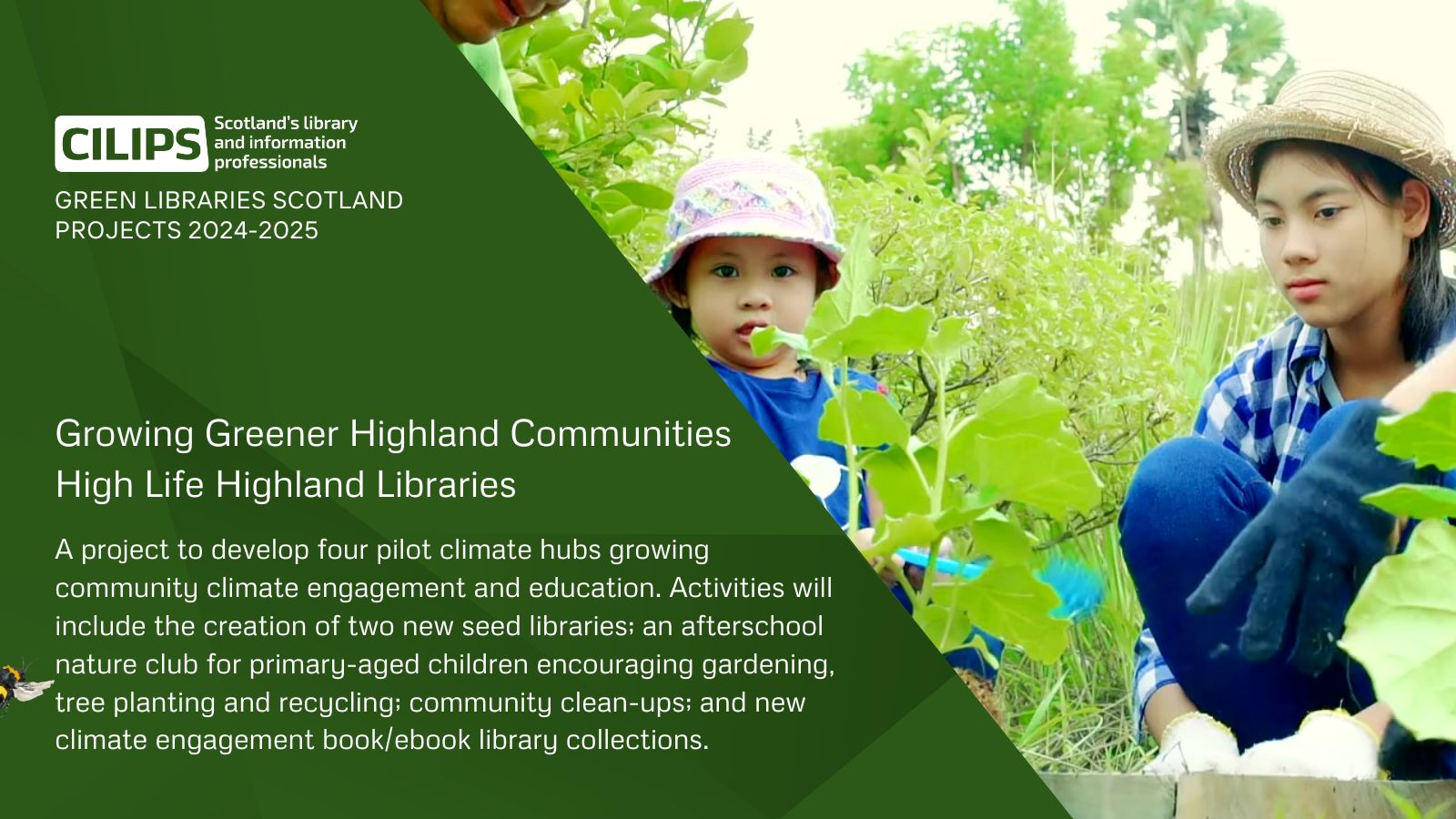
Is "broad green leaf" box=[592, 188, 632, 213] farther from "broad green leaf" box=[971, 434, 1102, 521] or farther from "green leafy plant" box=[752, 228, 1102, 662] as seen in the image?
"broad green leaf" box=[971, 434, 1102, 521]

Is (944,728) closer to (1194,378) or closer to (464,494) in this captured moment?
(464,494)

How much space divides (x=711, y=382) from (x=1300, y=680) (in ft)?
3.08

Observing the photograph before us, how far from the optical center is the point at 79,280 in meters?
1.03

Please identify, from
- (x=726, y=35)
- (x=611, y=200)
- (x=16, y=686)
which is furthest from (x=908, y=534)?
(x=726, y=35)

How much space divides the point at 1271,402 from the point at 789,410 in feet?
2.23

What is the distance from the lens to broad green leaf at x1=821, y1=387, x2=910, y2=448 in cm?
108

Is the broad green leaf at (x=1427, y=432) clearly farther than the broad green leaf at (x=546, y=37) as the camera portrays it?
No

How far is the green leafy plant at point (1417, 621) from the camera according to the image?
0.97m

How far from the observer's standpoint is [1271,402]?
2006 mm

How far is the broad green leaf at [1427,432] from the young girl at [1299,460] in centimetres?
26

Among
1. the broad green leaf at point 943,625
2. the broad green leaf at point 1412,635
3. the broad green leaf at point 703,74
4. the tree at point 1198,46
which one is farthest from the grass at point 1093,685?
the tree at point 1198,46

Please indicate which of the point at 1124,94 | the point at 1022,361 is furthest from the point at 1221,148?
the point at 1124,94

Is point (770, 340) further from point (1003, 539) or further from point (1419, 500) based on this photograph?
point (1419, 500)

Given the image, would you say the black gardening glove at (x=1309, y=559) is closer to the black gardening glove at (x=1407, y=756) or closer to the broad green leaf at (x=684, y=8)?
the black gardening glove at (x=1407, y=756)
